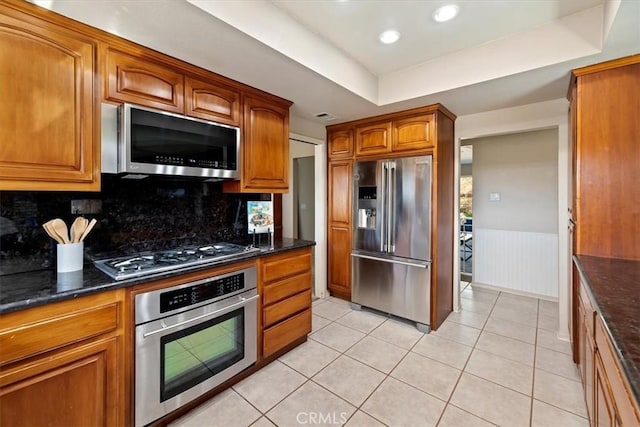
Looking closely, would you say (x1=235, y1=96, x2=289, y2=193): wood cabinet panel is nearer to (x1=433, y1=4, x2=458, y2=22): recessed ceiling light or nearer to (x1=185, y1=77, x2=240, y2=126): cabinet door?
(x1=185, y1=77, x2=240, y2=126): cabinet door

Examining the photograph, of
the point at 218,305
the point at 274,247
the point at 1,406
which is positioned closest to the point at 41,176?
the point at 1,406

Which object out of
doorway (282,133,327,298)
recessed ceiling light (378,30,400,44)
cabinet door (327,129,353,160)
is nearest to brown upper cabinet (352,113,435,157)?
cabinet door (327,129,353,160)

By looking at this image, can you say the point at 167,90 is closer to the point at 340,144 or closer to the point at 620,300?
the point at 340,144

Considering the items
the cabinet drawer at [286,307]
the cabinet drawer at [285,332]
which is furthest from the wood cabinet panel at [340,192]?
the cabinet drawer at [285,332]

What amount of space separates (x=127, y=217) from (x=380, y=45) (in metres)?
2.34

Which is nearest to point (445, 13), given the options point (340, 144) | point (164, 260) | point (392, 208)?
point (392, 208)

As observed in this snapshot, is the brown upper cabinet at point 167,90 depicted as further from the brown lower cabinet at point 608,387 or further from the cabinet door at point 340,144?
the brown lower cabinet at point 608,387

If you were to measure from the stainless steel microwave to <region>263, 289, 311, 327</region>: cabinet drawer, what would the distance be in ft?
3.71

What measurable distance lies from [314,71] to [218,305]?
1.80 meters

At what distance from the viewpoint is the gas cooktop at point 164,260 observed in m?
1.58

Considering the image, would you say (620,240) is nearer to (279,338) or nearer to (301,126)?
(279,338)

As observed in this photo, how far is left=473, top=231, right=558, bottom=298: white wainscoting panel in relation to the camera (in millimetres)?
3713

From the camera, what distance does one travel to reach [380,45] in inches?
88.1

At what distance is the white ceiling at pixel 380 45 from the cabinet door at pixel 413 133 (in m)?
0.27
